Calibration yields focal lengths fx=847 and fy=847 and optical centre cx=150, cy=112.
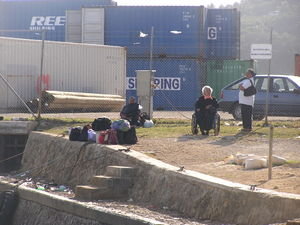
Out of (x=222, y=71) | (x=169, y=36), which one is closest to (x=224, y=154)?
(x=222, y=71)

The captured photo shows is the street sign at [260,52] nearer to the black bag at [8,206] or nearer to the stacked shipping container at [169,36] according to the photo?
the black bag at [8,206]

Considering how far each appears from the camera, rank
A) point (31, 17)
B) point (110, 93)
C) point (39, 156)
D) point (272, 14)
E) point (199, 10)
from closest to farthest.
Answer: point (39, 156)
point (110, 93)
point (199, 10)
point (31, 17)
point (272, 14)

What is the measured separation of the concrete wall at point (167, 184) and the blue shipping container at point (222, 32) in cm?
1831

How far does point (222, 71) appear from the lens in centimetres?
3284

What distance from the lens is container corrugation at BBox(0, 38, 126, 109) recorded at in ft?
81.6

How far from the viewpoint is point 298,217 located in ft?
31.0

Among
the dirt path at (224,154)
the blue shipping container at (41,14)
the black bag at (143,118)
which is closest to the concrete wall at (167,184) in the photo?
the dirt path at (224,154)

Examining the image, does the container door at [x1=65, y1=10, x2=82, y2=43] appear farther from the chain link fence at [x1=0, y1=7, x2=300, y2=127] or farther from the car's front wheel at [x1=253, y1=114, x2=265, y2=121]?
the car's front wheel at [x1=253, y1=114, x2=265, y2=121]

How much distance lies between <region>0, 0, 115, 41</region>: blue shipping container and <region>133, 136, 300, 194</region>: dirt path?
74.2 ft

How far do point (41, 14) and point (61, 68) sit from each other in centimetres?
1368

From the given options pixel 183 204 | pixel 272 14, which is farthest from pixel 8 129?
pixel 272 14

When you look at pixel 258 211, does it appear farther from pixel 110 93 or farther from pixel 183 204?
pixel 110 93

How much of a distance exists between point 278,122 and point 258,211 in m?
10.9

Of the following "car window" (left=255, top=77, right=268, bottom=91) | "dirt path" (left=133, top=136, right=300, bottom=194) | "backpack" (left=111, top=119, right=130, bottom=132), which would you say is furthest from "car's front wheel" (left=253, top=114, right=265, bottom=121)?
"backpack" (left=111, top=119, right=130, bottom=132)
